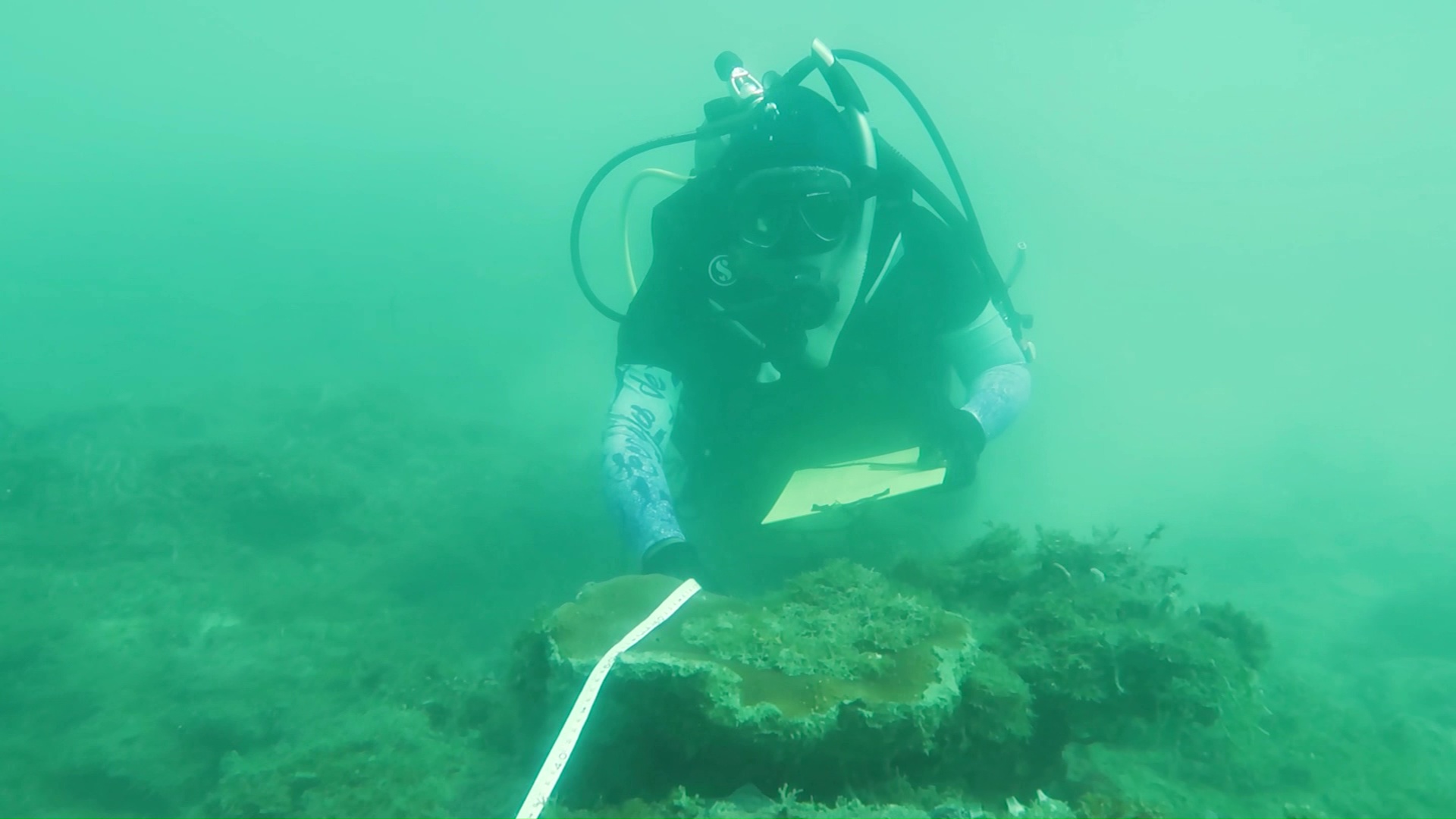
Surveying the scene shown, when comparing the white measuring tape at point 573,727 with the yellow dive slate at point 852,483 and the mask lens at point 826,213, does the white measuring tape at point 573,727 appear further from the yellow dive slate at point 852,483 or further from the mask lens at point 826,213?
the mask lens at point 826,213

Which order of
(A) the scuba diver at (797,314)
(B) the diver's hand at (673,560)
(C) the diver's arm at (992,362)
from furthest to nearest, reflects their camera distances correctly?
1. (C) the diver's arm at (992,362)
2. (A) the scuba diver at (797,314)
3. (B) the diver's hand at (673,560)

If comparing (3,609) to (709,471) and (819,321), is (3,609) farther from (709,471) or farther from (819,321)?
(819,321)

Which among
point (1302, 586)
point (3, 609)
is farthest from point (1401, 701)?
point (3, 609)

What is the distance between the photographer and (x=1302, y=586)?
18.2 feet

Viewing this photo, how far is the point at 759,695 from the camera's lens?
6.73 feet

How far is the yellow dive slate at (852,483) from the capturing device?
352cm

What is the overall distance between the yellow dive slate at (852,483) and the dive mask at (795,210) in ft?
4.24

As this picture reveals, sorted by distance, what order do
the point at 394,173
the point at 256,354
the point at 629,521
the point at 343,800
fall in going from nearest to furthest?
the point at 343,800 → the point at 629,521 → the point at 256,354 → the point at 394,173

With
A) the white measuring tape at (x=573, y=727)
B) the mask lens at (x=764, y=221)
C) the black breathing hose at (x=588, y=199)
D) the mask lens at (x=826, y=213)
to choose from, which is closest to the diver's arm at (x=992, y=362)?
the mask lens at (x=826, y=213)

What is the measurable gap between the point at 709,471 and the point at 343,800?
2.70 m

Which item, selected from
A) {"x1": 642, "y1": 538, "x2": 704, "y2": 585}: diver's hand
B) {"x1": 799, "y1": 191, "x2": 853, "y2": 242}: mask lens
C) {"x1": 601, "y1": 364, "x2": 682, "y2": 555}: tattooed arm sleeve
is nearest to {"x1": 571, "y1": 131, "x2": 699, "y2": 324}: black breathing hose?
{"x1": 601, "y1": 364, "x2": 682, "y2": 555}: tattooed arm sleeve

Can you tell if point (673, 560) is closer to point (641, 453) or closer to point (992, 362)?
A: point (641, 453)

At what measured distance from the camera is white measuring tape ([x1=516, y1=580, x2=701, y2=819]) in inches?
75.2

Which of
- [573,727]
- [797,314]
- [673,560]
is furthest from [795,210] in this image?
[573,727]
